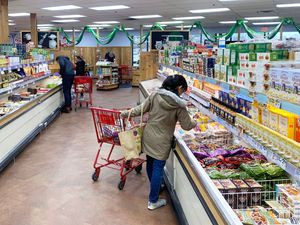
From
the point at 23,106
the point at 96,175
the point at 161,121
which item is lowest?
the point at 96,175

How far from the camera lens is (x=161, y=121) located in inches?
155

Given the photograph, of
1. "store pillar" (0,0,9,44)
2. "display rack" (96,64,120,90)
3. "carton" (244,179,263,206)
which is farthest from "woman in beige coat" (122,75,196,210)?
"display rack" (96,64,120,90)

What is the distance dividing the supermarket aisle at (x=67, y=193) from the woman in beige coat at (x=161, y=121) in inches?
15.4

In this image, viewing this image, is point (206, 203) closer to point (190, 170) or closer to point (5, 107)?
point (190, 170)

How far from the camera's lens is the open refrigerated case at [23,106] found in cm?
548

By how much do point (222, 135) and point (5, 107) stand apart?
4.02m

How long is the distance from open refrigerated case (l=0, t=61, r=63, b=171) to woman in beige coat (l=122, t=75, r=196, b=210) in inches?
93.4

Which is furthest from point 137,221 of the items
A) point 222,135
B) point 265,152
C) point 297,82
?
point 297,82

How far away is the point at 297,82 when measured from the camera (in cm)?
202

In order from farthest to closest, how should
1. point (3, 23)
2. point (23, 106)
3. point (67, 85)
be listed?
point (67, 85) → point (3, 23) → point (23, 106)

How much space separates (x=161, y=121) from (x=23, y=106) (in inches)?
137

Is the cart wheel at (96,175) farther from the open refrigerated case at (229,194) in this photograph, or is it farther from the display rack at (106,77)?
the display rack at (106,77)

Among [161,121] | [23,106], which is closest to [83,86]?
[23,106]

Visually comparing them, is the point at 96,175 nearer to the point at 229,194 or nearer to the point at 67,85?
the point at 229,194
